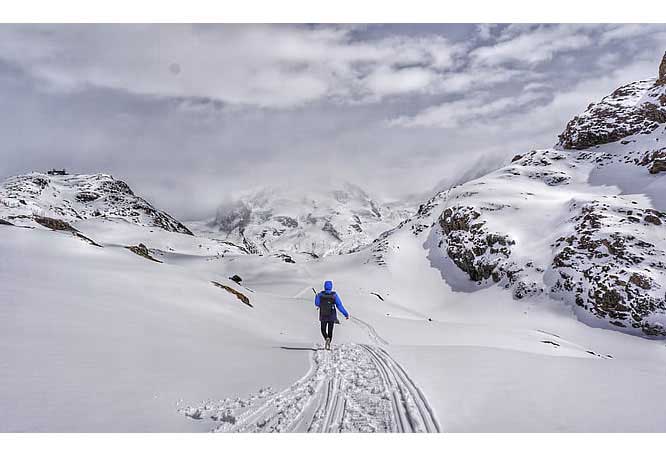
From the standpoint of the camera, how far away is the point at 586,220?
180 feet

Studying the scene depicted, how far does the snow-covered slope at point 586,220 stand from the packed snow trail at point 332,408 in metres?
50.7

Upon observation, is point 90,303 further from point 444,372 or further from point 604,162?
point 604,162

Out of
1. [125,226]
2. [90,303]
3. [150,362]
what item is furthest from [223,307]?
[125,226]

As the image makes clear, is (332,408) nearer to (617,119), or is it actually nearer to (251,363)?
(251,363)

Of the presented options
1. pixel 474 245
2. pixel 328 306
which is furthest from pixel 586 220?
pixel 328 306

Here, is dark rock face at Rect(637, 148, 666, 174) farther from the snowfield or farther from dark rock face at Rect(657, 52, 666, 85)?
the snowfield

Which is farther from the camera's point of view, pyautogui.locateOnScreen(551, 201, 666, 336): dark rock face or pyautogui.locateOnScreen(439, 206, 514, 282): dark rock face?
pyautogui.locateOnScreen(439, 206, 514, 282): dark rock face

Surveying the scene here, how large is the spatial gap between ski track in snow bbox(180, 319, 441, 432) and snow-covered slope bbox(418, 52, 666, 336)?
50.6 m

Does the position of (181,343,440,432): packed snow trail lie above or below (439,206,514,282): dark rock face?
below

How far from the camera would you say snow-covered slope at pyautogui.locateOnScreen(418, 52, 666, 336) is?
45125 millimetres

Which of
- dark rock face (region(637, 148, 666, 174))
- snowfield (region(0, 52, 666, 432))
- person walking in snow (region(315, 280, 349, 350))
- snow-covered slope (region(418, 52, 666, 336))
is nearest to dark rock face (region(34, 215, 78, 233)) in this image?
snowfield (region(0, 52, 666, 432))

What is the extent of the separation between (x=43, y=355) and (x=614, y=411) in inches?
404

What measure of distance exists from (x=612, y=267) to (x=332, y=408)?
184ft

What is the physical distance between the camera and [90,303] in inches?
413
